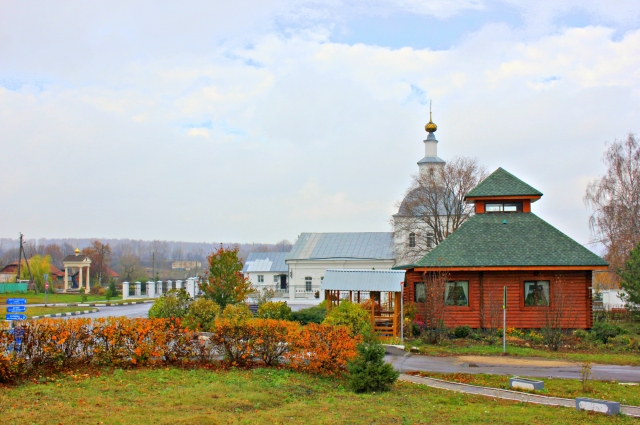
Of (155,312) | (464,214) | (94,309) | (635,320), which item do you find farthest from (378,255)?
(155,312)

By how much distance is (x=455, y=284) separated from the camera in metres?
25.8

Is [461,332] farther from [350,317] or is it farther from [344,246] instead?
[344,246]

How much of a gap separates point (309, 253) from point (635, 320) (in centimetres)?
3349

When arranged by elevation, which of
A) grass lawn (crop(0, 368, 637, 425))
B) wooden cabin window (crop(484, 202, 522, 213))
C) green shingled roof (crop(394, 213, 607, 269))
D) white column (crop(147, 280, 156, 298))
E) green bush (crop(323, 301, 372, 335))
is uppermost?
wooden cabin window (crop(484, 202, 522, 213))

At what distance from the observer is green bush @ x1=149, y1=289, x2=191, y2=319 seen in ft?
73.8

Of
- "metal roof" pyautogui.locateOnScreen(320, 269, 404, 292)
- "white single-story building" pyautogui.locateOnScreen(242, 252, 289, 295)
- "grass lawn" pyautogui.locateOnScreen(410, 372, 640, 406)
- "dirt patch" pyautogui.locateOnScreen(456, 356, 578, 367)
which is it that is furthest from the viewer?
"white single-story building" pyautogui.locateOnScreen(242, 252, 289, 295)

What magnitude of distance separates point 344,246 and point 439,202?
59.8ft

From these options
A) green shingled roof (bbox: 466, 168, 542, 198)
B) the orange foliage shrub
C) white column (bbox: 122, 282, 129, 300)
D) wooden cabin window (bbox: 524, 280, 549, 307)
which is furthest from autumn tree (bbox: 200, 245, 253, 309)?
white column (bbox: 122, 282, 129, 300)

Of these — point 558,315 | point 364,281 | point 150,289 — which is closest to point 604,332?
point 558,315

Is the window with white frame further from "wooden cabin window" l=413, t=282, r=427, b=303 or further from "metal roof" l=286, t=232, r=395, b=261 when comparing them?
"wooden cabin window" l=413, t=282, r=427, b=303

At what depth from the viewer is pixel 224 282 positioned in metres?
24.8

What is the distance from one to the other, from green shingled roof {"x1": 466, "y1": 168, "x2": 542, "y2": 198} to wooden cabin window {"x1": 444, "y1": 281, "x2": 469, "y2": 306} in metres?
4.93

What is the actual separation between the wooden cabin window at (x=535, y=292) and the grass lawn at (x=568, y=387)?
11.0 m

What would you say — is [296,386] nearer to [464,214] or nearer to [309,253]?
[464,214]
